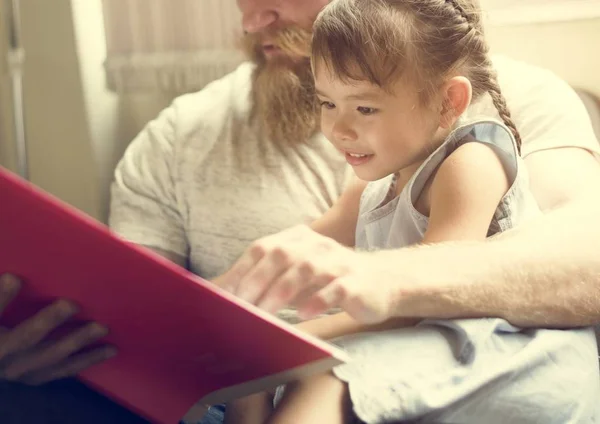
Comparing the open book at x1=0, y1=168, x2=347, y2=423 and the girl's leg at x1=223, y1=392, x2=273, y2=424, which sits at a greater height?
the open book at x1=0, y1=168, x2=347, y2=423

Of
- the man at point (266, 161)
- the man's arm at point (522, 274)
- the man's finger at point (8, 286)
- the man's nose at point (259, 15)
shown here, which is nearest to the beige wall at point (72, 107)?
the man at point (266, 161)

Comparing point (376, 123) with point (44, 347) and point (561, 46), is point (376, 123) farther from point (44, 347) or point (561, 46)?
point (561, 46)

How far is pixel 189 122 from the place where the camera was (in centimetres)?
133

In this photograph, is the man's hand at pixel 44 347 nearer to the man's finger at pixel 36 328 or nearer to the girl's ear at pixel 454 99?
the man's finger at pixel 36 328

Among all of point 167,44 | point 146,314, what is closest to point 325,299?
point 146,314

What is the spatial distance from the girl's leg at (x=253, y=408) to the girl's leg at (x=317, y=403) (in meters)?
0.09

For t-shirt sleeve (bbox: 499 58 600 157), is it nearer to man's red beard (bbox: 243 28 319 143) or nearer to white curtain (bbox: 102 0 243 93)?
man's red beard (bbox: 243 28 319 143)

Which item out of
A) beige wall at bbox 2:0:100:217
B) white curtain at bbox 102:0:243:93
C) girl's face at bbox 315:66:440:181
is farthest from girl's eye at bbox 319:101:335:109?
beige wall at bbox 2:0:100:217

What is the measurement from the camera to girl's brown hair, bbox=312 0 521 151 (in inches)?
34.5

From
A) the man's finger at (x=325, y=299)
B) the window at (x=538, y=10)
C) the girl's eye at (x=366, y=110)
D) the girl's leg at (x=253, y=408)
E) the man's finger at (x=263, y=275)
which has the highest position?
the window at (x=538, y=10)

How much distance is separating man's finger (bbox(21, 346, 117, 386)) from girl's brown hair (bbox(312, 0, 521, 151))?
0.44m

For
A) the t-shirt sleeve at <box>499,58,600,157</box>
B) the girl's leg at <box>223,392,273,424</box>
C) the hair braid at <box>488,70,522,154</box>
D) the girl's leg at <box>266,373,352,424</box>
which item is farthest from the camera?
the t-shirt sleeve at <box>499,58,600,157</box>

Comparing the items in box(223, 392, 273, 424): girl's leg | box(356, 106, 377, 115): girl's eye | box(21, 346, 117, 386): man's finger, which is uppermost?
box(356, 106, 377, 115): girl's eye

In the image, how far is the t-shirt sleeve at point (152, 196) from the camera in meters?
1.27
